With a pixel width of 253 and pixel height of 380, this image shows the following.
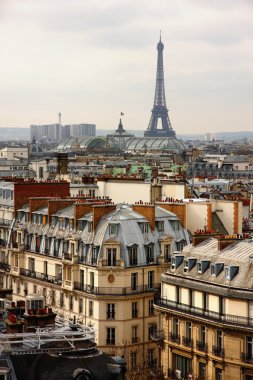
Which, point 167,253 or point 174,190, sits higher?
point 174,190

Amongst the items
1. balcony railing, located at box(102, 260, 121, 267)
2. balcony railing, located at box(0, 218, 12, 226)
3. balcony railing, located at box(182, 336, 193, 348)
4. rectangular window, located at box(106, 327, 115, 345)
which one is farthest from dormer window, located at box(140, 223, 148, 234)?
balcony railing, located at box(0, 218, 12, 226)

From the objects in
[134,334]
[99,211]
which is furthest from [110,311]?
[99,211]

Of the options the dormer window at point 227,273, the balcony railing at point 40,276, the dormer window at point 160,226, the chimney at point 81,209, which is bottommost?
the balcony railing at point 40,276

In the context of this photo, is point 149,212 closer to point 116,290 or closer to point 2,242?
point 116,290

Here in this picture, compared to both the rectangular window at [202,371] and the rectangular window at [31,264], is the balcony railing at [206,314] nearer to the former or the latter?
the rectangular window at [202,371]

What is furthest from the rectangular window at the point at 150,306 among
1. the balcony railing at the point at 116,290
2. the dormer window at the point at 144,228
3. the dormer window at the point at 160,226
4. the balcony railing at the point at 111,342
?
the dormer window at the point at 160,226

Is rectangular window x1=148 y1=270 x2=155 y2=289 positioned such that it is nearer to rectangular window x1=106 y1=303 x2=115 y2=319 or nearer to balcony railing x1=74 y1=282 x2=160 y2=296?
balcony railing x1=74 y1=282 x2=160 y2=296

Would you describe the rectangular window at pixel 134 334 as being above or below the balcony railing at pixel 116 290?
below
